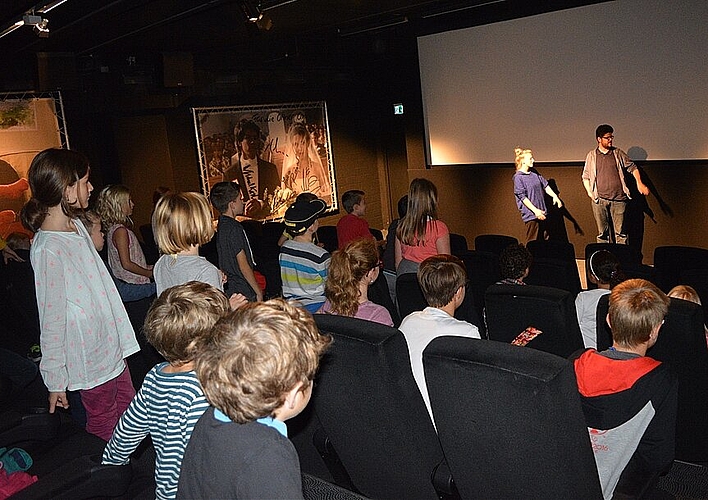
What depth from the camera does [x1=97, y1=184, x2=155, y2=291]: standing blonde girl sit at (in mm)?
4059

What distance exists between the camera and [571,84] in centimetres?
757

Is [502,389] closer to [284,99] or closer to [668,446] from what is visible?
[668,446]

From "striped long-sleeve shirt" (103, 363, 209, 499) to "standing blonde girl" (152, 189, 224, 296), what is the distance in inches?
37.9

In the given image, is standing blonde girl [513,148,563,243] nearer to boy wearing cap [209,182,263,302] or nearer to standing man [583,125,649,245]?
standing man [583,125,649,245]

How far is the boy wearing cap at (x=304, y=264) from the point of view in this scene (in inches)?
143

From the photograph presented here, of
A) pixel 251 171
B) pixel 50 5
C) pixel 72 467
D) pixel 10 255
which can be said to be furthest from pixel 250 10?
pixel 72 467

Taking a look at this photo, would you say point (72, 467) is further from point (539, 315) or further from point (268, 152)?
point (268, 152)

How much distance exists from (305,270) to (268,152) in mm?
5715

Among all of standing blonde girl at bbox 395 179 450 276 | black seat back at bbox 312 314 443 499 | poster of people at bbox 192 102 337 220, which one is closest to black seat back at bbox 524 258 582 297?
standing blonde girl at bbox 395 179 450 276

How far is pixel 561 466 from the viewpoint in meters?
1.76

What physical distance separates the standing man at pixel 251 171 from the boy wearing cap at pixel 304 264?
507cm

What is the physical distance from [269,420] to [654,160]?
6793 millimetres

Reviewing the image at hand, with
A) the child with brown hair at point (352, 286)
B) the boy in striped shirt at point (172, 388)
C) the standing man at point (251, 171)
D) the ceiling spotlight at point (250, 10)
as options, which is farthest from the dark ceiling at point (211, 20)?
the boy in striped shirt at point (172, 388)

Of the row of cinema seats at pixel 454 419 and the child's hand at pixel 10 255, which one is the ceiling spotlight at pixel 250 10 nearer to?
the child's hand at pixel 10 255
